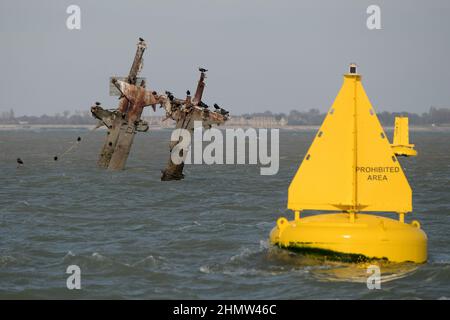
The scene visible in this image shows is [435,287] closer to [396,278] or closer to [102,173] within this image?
[396,278]

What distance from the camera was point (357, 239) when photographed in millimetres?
18719

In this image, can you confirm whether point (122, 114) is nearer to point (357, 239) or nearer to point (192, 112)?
point (192, 112)

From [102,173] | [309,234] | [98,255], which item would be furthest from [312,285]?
[102,173]

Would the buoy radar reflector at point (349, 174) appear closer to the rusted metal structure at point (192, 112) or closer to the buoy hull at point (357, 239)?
the buoy hull at point (357, 239)

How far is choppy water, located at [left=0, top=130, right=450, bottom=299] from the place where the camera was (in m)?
18.0

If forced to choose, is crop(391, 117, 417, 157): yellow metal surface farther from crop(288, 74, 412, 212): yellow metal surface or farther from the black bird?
crop(288, 74, 412, 212): yellow metal surface

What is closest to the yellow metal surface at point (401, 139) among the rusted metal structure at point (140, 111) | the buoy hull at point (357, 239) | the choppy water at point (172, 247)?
the choppy water at point (172, 247)

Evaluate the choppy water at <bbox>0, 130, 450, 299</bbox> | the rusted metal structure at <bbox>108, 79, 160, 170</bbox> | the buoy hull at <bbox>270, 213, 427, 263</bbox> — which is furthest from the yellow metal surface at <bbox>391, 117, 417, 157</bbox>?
the buoy hull at <bbox>270, 213, 427, 263</bbox>

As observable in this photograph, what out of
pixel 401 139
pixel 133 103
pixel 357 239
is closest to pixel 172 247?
pixel 357 239

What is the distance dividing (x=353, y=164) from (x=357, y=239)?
1.84 m

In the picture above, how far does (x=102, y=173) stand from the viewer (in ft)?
149

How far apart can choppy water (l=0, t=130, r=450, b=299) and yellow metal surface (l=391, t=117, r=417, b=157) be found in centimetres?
3462

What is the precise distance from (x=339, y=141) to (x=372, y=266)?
2879 mm

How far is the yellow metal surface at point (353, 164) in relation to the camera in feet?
64.9
